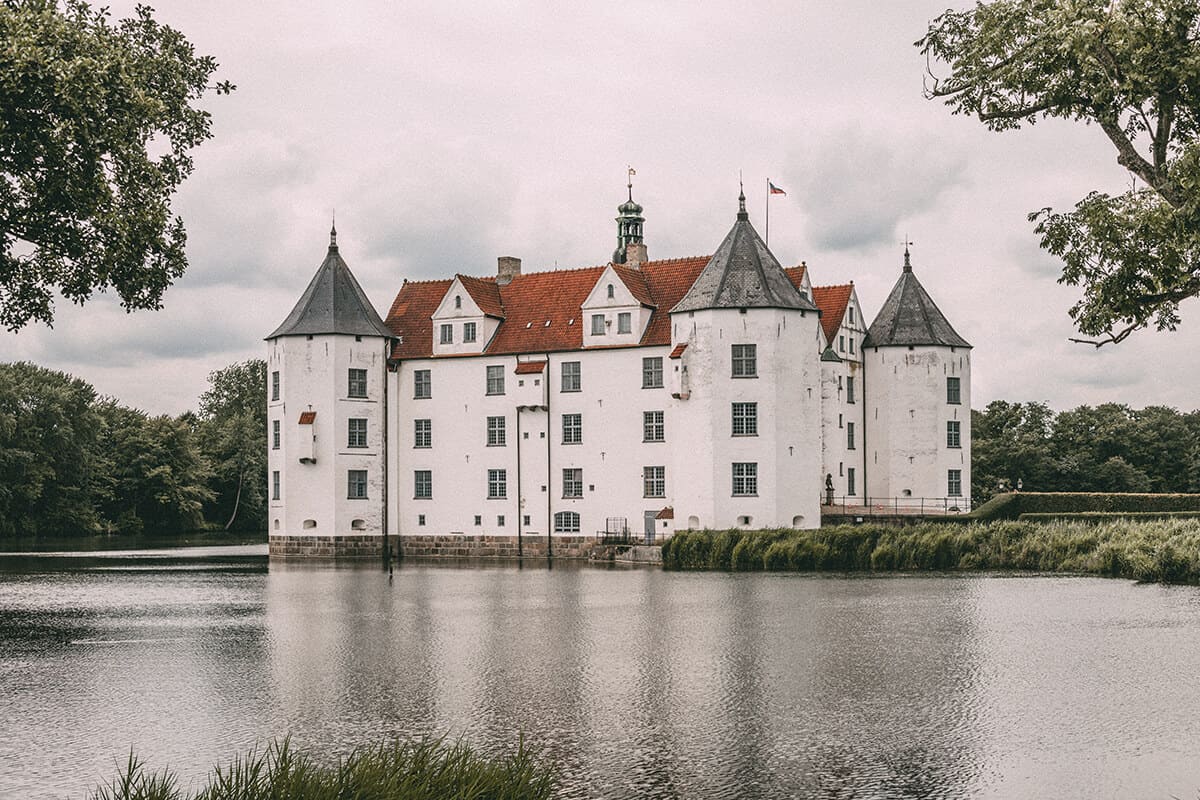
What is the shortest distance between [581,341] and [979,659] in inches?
1429

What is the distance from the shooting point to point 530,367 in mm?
53156

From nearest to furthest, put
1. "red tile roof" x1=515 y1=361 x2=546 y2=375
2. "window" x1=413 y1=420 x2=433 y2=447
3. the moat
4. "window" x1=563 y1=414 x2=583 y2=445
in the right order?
the moat
"window" x1=563 y1=414 x2=583 y2=445
"red tile roof" x1=515 y1=361 x2=546 y2=375
"window" x1=413 y1=420 x2=433 y2=447

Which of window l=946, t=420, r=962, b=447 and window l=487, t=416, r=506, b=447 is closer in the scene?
window l=487, t=416, r=506, b=447

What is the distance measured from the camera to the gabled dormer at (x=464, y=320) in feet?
179

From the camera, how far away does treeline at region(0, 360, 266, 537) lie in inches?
3061

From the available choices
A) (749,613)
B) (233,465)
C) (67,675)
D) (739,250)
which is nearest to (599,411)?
(739,250)

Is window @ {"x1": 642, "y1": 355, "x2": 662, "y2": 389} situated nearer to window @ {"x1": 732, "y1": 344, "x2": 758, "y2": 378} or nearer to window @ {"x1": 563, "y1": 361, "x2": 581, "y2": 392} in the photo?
window @ {"x1": 563, "y1": 361, "x2": 581, "y2": 392}

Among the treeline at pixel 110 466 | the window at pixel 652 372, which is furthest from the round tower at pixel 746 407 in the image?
the treeline at pixel 110 466

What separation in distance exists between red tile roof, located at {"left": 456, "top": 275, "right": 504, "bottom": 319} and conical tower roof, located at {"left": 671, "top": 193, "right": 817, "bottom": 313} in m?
8.61

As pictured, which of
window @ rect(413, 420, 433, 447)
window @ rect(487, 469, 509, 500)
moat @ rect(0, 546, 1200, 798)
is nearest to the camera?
moat @ rect(0, 546, 1200, 798)

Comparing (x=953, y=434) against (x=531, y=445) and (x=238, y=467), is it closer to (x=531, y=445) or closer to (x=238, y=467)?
(x=531, y=445)

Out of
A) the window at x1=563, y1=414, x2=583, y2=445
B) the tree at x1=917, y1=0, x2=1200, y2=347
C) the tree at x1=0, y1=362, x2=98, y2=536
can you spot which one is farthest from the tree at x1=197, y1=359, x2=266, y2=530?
the tree at x1=917, y1=0, x2=1200, y2=347

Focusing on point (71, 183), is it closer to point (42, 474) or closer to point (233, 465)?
point (42, 474)

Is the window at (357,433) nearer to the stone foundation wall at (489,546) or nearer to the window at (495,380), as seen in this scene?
the stone foundation wall at (489,546)
